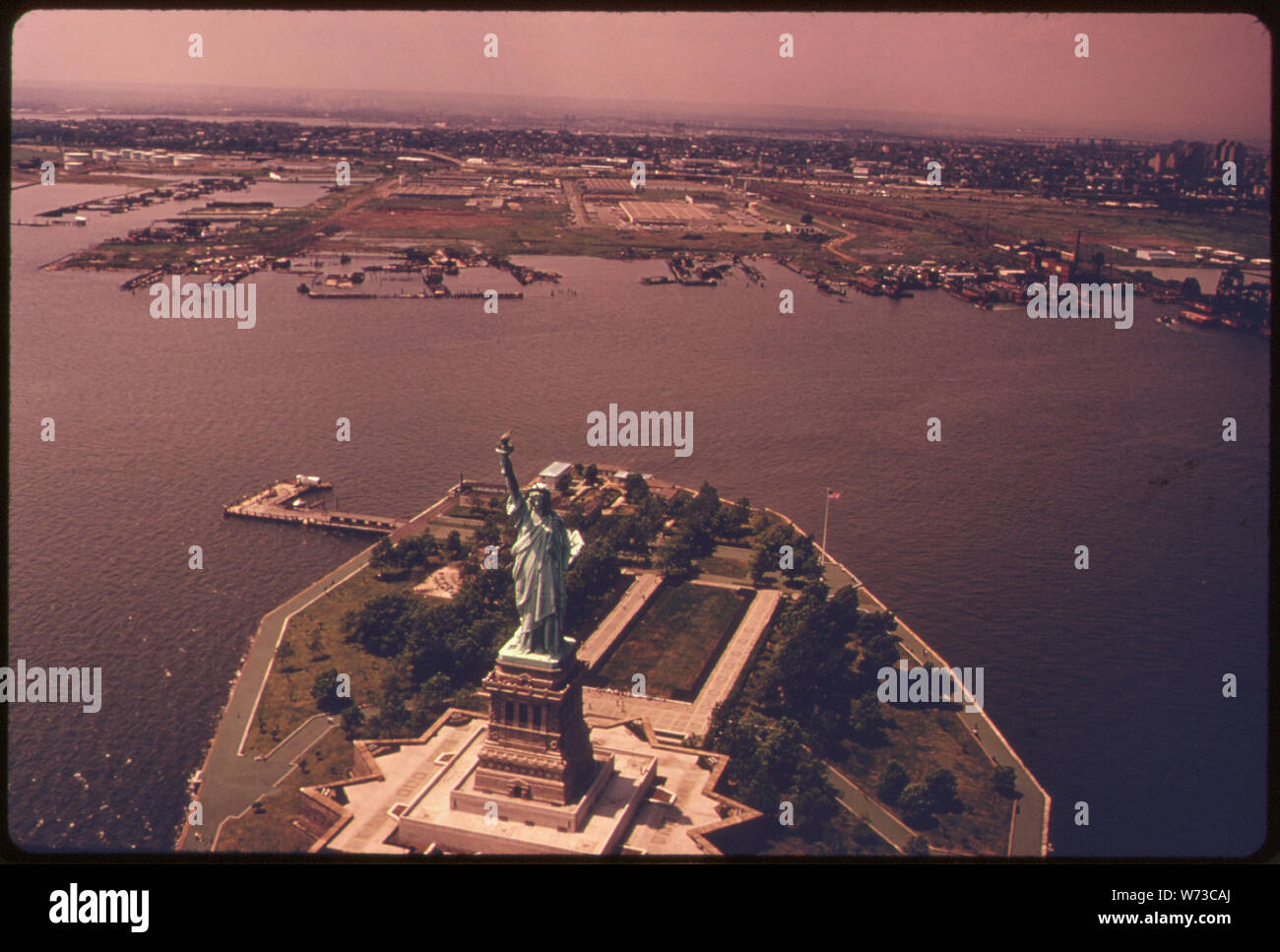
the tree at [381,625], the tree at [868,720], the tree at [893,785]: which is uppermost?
the tree at [381,625]

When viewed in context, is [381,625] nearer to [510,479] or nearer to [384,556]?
[384,556]

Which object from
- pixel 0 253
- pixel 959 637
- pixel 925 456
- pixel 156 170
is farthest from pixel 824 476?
pixel 156 170

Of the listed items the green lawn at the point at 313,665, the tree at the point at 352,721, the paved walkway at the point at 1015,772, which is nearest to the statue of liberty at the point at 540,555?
the tree at the point at 352,721

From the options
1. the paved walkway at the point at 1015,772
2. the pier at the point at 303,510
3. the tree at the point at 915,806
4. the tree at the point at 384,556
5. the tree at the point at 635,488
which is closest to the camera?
the paved walkway at the point at 1015,772

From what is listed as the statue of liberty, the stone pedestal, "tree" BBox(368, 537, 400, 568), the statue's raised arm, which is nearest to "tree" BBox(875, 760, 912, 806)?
the stone pedestal

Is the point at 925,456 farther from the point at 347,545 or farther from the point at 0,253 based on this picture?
the point at 0,253

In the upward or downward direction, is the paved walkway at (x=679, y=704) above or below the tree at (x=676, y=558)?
below

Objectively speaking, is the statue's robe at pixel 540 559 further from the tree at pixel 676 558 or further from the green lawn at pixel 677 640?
the tree at pixel 676 558
